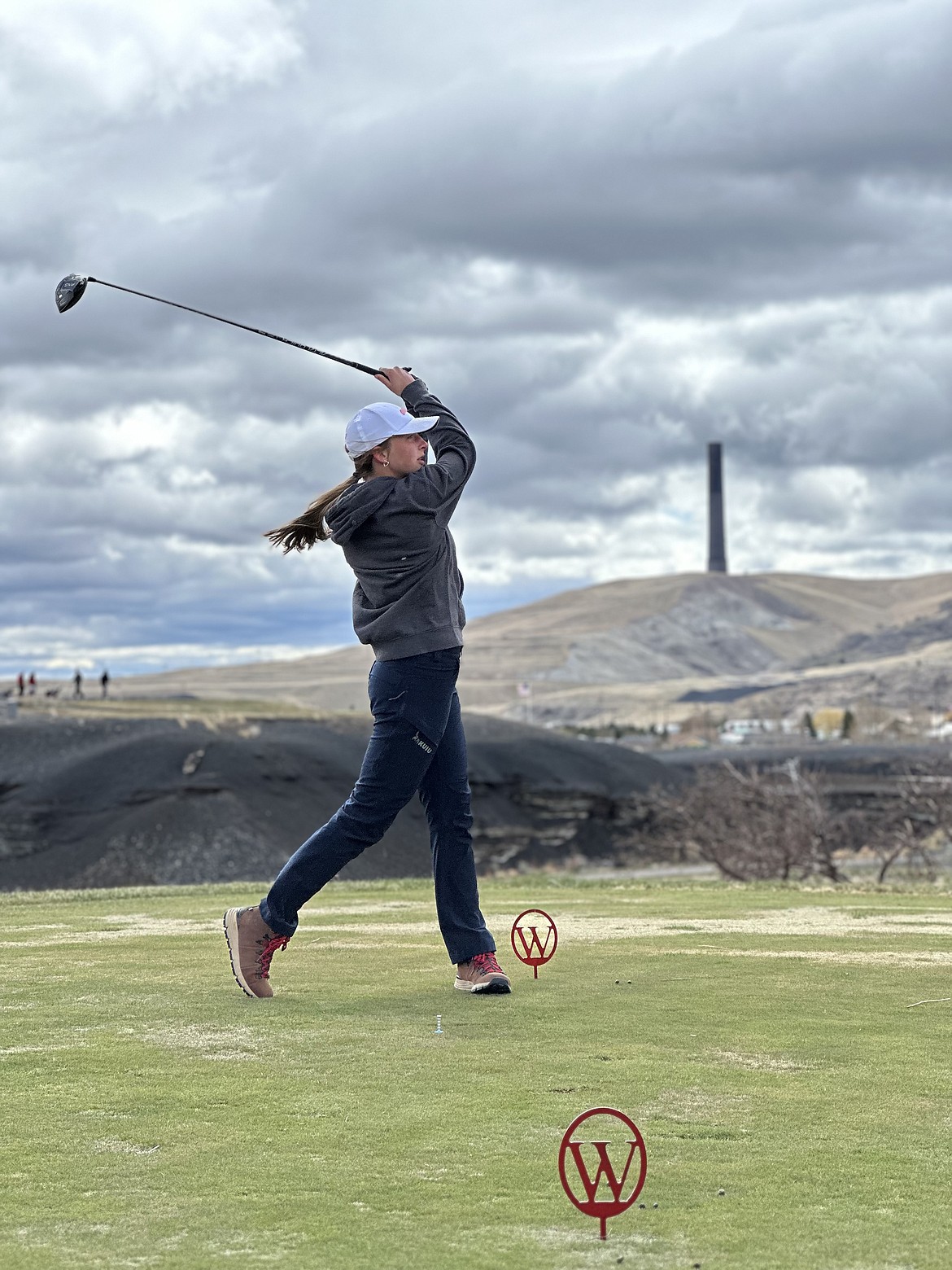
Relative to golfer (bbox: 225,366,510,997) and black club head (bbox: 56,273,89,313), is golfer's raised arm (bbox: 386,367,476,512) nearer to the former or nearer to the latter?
golfer (bbox: 225,366,510,997)

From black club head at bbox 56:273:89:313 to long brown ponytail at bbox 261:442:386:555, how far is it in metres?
2.13

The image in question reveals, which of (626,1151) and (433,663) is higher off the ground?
(433,663)

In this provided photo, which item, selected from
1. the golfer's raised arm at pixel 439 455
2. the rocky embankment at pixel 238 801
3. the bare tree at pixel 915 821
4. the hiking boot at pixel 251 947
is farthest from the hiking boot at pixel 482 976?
the rocky embankment at pixel 238 801

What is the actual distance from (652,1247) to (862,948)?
486 cm

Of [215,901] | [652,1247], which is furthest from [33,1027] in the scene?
[215,901]

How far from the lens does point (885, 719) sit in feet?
448

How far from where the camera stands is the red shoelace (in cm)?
652

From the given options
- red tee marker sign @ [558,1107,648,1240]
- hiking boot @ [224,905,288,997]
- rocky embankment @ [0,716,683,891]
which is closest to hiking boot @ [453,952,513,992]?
hiking boot @ [224,905,288,997]

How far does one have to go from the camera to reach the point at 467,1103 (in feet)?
14.8

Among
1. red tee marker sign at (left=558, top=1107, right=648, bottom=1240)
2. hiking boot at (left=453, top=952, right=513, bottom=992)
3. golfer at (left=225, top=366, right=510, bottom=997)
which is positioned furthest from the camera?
golfer at (left=225, top=366, right=510, bottom=997)

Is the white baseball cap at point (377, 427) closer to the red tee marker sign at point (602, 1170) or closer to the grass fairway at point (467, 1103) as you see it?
the grass fairway at point (467, 1103)

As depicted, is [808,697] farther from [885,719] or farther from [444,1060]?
[444,1060]

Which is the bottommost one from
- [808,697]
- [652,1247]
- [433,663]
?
[652,1247]

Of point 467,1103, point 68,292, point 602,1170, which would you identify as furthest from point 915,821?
point 602,1170
